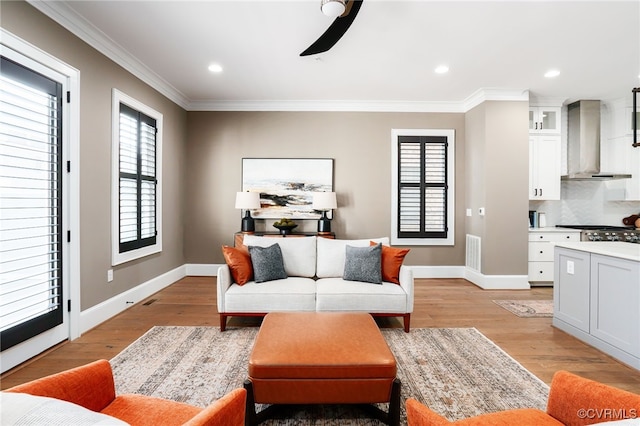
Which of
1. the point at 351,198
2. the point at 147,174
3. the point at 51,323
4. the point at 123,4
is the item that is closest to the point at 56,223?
the point at 51,323

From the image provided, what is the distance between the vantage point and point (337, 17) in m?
2.25

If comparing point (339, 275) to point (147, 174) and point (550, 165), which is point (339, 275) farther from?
point (550, 165)

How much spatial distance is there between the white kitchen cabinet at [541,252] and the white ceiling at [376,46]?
2.10 m

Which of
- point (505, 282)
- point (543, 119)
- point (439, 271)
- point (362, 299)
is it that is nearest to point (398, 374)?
point (362, 299)

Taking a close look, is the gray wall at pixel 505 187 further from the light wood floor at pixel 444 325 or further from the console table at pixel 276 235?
the console table at pixel 276 235

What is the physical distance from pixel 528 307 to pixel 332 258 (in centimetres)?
250

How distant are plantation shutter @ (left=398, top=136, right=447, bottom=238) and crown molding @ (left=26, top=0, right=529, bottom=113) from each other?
0.56 metres

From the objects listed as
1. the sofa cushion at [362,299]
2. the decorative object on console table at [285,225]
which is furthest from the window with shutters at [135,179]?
the sofa cushion at [362,299]

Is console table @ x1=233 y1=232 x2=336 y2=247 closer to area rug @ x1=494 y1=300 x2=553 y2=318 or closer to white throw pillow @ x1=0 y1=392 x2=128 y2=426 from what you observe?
area rug @ x1=494 y1=300 x2=553 y2=318

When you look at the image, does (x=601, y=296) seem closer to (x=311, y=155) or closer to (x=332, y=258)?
(x=332, y=258)

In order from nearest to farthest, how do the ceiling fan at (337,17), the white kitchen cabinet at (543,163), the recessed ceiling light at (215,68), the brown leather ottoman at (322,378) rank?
the brown leather ottoman at (322,378) < the ceiling fan at (337,17) < the recessed ceiling light at (215,68) < the white kitchen cabinet at (543,163)

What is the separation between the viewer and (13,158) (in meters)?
2.28

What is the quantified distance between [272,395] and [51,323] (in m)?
2.19

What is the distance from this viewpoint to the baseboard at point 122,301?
3031mm
